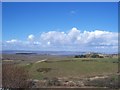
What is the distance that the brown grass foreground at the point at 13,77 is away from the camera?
5.18 m

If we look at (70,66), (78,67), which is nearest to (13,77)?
(70,66)

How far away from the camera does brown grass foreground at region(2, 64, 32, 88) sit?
518 cm

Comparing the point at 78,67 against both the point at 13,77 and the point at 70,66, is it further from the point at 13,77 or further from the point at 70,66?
the point at 13,77

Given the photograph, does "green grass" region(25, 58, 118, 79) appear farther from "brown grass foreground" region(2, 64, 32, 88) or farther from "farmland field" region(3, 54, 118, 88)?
"brown grass foreground" region(2, 64, 32, 88)

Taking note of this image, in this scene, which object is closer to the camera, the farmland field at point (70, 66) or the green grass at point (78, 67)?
the farmland field at point (70, 66)

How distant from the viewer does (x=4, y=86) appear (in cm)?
514

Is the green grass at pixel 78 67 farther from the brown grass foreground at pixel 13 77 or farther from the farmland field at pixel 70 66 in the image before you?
the brown grass foreground at pixel 13 77

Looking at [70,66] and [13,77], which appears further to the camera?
[70,66]

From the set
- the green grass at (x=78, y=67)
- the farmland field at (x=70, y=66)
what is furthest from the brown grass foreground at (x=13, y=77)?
the green grass at (x=78, y=67)

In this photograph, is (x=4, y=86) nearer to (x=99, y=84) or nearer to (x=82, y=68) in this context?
(x=99, y=84)

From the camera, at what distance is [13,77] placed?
17.3 ft

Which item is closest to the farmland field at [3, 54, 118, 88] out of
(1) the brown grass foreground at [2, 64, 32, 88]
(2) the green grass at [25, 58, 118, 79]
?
(2) the green grass at [25, 58, 118, 79]

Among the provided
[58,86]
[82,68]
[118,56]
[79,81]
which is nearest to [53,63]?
[82,68]

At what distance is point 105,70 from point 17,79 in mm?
3947
